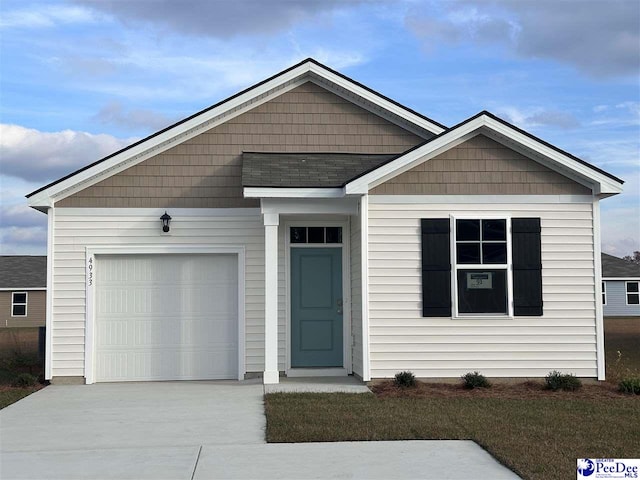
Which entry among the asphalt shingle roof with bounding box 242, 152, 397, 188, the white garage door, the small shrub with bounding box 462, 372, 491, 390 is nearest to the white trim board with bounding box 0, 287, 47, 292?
the white garage door

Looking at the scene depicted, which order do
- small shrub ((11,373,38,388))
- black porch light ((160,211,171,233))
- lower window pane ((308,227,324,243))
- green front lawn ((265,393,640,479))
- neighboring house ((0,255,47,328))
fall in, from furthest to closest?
1. neighboring house ((0,255,47,328))
2. lower window pane ((308,227,324,243))
3. black porch light ((160,211,171,233))
4. small shrub ((11,373,38,388))
5. green front lawn ((265,393,640,479))

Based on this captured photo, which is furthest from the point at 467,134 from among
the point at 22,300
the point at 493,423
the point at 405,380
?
the point at 22,300

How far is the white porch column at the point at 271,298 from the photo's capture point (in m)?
11.7

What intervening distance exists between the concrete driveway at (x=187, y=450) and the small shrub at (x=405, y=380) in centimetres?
219

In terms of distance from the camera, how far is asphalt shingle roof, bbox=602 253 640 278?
42.2 metres

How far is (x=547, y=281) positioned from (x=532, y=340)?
91 centimetres

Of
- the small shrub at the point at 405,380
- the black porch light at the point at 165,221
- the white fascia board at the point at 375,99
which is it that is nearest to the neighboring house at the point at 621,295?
the white fascia board at the point at 375,99

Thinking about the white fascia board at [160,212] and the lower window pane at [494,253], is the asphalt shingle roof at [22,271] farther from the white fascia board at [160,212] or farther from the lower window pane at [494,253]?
the lower window pane at [494,253]

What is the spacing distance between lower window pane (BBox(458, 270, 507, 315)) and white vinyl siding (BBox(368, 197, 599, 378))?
0.19 metres

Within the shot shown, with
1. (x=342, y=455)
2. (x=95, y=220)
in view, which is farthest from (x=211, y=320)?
(x=342, y=455)

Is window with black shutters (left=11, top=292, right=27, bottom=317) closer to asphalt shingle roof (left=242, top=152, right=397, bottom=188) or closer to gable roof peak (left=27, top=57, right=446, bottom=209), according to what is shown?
gable roof peak (left=27, top=57, right=446, bottom=209)

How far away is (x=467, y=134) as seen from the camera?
1166 centimetres

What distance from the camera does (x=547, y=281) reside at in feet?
38.3

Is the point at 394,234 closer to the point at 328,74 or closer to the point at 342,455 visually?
the point at 328,74
